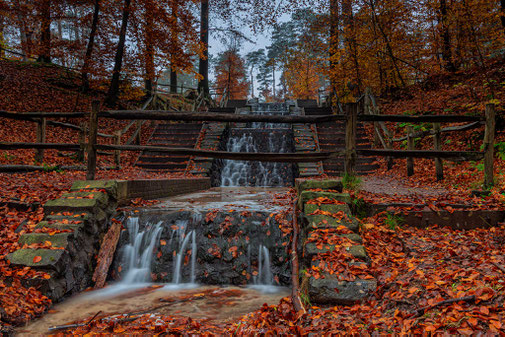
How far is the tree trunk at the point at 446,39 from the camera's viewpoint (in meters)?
12.4

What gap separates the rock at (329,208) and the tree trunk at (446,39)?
1179 cm

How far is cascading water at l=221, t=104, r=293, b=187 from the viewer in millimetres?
11461

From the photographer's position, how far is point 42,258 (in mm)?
3498

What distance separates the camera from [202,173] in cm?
1054

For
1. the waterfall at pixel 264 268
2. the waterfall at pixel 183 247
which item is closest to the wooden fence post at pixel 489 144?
the waterfall at pixel 264 268

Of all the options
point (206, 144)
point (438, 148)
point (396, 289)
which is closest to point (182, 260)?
point (396, 289)

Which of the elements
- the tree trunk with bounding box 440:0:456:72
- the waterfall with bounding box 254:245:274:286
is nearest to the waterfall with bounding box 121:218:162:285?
the waterfall with bounding box 254:245:274:286

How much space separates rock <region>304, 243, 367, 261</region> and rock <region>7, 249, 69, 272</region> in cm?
288

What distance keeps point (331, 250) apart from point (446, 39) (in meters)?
13.8

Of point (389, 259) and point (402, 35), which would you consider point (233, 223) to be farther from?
point (402, 35)

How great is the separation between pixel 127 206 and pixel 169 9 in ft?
47.2

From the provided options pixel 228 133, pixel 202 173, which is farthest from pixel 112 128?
pixel 202 173

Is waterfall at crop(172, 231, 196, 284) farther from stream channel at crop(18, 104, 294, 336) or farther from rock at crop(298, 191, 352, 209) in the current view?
rock at crop(298, 191, 352, 209)

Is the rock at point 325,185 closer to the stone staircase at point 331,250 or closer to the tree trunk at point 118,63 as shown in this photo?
the stone staircase at point 331,250
